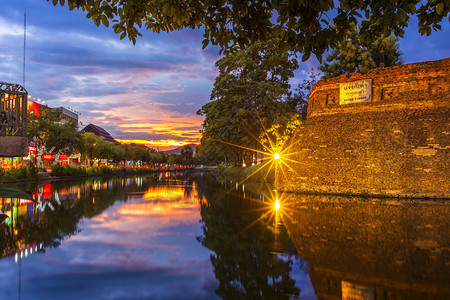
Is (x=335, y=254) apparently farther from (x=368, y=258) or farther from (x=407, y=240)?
(x=407, y=240)

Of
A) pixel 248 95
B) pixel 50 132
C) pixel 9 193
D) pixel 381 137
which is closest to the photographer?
pixel 9 193

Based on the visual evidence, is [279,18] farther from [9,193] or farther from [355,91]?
[355,91]

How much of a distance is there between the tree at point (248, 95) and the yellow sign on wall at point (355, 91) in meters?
9.64

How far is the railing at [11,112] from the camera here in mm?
10828

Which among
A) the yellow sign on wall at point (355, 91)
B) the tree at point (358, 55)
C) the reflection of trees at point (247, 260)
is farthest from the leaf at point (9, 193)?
the tree at point (358, 55)

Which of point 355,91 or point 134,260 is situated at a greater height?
point 355,91

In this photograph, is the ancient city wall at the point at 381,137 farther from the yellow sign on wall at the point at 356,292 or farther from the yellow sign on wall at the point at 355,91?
the yellow sign on wall at the point at 356,292

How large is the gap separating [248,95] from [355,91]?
1311cm

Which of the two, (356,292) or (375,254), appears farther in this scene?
(375,254)

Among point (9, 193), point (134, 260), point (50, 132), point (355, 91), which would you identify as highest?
point (355, 91)

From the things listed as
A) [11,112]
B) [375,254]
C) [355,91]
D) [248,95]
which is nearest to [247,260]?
[375,254]

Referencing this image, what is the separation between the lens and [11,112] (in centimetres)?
1115

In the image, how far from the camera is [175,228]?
28.8 feet

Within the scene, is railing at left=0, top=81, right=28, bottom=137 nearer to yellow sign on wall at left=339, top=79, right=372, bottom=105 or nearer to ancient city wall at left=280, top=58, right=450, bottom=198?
ancient city wall at left=280, top=58, right=450, bottom=198
